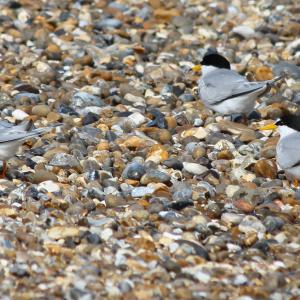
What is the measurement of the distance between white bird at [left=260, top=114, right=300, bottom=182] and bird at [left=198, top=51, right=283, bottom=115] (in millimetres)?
796

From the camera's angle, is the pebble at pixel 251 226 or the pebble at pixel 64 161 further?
the pebble at pixel 64 161

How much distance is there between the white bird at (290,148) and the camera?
5.96 m

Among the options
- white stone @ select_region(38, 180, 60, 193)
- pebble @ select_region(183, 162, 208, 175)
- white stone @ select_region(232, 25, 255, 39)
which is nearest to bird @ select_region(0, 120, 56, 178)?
white stone @ select_region(38, 180, 60, 193)

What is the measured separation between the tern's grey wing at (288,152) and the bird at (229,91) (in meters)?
1.06

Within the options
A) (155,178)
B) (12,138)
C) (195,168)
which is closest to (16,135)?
(12,138)

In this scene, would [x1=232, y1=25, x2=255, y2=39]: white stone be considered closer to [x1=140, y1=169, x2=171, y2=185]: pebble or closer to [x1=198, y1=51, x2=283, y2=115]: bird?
[x1=198, y1=51, x2=283, y2=115]: bird

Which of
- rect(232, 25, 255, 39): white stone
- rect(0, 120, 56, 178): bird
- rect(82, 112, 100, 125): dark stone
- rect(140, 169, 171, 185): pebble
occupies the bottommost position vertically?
rect(232, 25, 255, 39): white stone

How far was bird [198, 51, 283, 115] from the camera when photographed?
7.18 meters

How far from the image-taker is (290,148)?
6027 mm

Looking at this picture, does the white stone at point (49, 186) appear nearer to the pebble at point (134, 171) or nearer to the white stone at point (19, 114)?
the pebble at point (134, 171)

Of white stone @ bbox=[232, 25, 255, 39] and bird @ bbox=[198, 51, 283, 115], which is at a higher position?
bird @ bbox=[198, 51, 283, 115]

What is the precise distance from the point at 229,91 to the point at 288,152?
55.4 inches

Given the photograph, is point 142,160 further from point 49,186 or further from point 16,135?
point 16,135

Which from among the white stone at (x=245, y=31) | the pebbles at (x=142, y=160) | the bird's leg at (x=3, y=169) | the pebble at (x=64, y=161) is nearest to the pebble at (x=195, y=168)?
the pebbles at (x=142, y=160)
